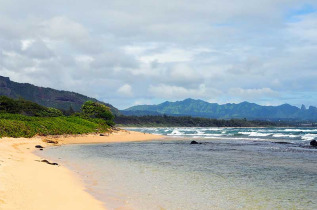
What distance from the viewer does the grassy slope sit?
47.7 m

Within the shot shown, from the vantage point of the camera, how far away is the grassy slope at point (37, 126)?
4773 centimetres

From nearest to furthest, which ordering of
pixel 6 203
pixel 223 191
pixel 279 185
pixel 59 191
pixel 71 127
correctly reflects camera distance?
pixel 6 203
pixel 59 191
pixel 223 191
pixel 279 185
pixel 71 127

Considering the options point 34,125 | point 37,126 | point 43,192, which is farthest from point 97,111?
point 43,192

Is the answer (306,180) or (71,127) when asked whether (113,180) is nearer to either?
(306,180)

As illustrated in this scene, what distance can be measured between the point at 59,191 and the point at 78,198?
4.59 feet

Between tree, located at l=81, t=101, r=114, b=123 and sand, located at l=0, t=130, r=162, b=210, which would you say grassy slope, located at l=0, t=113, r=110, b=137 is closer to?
tree, located at l=81, t=101, r=114, b=123

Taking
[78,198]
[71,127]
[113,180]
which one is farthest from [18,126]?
[78,198]

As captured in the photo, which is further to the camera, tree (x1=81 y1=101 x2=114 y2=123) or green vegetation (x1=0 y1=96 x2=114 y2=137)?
tree (x1=81 y1=101 x2=114 y2=123)

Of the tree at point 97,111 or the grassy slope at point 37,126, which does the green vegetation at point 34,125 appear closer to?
the grassy slope at point 37,126

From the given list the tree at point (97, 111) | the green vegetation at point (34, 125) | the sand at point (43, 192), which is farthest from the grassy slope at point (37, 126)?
the sand at point (43, 192)

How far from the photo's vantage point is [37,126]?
2188 inches

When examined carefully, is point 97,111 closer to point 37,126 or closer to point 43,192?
point 37,126

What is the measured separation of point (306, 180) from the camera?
17.8m

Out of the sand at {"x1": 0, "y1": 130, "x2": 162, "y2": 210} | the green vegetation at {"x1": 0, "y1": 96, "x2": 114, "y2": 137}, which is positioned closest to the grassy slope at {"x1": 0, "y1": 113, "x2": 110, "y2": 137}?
the green vegetation at {"x1": 0, "y1": 96, "x2": 114, "y2": 137}
